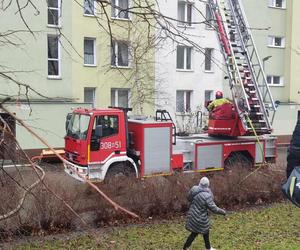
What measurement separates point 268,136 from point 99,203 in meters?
8.77

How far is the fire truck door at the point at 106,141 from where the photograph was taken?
14.3 m

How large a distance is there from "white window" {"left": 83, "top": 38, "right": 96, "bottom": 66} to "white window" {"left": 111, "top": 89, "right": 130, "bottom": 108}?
1939 mm

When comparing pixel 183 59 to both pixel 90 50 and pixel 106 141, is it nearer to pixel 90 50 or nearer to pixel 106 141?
pixel 90 50

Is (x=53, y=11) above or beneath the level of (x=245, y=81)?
above

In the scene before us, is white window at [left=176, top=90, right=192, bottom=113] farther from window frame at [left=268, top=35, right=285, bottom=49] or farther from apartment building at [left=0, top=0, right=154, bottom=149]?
window frame at [left=268, top=35, right=285, bottom=49]

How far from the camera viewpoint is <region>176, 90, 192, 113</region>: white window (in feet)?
96.9

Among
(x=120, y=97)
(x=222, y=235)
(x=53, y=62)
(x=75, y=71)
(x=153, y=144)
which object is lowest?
(x=222, y=235)

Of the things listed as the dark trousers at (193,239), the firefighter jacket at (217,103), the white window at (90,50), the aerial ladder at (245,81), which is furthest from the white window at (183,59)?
the dark trousers at (193,239)

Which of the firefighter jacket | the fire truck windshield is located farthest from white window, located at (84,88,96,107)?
the fire truck windshield

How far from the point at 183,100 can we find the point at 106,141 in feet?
52.1

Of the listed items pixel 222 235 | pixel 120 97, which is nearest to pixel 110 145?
pixel 222 235

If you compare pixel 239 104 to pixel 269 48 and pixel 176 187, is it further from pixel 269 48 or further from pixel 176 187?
pixel 269 48

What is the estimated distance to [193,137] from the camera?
17.4 metres

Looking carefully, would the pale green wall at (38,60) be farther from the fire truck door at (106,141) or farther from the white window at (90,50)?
the fire truck door at (106,141)
